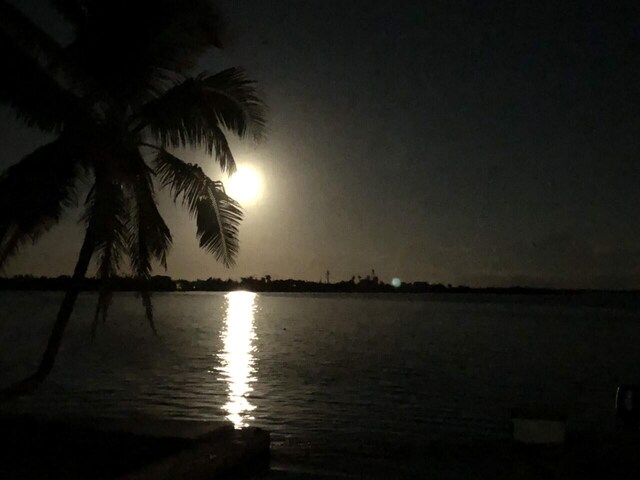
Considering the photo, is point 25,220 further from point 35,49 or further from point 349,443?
point 349,443

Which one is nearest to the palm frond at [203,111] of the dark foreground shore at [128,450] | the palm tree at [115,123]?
the palm tree at [115,123]

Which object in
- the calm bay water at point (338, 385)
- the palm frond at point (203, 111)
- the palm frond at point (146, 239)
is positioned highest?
the palm frond at point (203, 111)

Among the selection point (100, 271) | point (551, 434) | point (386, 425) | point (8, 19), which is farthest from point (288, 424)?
point (8, 19)

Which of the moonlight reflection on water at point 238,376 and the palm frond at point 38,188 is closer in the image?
the palm frond at point 38,188

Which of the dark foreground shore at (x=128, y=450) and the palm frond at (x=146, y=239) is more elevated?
the palm frond at (x=146, y=239)

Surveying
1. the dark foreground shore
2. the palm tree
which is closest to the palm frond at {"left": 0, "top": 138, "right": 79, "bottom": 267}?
the palm tree

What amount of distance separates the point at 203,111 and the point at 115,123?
1.27m

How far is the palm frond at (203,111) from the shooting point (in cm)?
1061

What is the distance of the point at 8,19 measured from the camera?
919 centimetres

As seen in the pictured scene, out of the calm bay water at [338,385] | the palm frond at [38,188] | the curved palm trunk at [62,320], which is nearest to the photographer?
the palm frond at [38,188]

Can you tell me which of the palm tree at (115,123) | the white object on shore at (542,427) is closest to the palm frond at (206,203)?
the palm tree at (115,123)

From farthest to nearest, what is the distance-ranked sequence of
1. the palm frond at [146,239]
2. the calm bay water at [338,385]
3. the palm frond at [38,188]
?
the calm bay water at [338,385], the palm frond at [146,239], the palm frond at [38,188]

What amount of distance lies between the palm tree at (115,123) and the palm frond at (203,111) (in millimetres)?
16

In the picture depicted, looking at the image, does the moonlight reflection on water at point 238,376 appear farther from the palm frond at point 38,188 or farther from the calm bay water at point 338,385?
the palm frond at point 38,188
